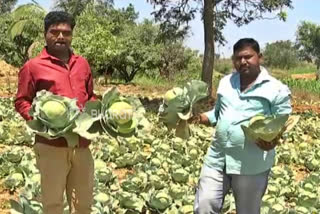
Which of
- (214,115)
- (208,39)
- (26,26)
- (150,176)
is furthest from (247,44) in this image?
(26,26)

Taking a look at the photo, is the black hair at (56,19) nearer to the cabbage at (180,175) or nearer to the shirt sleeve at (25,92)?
the shirt sleeve at (25,92)

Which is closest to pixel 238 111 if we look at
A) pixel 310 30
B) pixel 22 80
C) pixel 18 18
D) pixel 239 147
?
pixel 239 147

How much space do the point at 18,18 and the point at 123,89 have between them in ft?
26.3

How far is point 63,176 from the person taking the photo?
351 cm

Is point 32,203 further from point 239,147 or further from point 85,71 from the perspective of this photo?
point 239,147

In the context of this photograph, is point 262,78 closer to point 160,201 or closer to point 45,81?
point 45,81

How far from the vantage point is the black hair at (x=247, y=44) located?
11.7 feet

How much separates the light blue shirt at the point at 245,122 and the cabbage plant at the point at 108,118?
74 centimetres

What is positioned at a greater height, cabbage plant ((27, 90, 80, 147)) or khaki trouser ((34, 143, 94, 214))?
cabbage plant ((27, 90, 80, 147))

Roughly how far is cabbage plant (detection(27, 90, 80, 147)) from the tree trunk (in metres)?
11.2

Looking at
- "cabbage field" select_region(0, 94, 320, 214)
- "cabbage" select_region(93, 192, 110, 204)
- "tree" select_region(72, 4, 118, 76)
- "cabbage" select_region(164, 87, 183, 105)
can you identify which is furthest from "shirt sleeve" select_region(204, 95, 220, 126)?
"tree" select_region(72, 4, 118, 76)

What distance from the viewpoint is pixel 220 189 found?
364 centimetres

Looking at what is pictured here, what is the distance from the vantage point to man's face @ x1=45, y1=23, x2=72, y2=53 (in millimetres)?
3383

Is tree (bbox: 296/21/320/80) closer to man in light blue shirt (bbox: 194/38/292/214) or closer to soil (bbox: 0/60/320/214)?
soil (bbox: 0/60/320/214)
